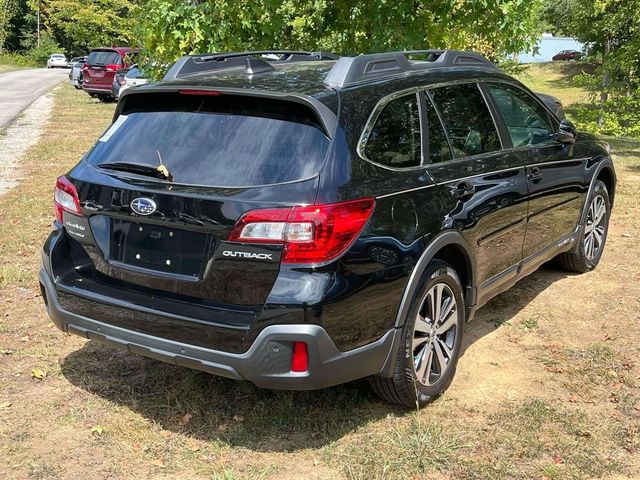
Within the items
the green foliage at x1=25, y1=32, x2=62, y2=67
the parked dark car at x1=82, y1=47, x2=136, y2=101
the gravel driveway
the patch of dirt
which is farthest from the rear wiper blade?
the green foliage at x1=25, y1=32, x2=62, y2=67

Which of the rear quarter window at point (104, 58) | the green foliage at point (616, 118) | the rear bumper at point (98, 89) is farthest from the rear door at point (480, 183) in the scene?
the rear quarter window at point (104, 58)

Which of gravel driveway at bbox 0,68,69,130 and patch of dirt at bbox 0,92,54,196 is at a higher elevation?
patch of dirt at bbox 0,92,54,196

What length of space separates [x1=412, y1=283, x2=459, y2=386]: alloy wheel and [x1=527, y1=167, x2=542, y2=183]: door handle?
3.91ft

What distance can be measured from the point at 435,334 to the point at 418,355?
0.55 feet

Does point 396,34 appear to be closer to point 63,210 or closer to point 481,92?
point 481,92

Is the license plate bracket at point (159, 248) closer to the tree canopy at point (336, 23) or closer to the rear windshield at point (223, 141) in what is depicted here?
the rear windshield at point (223, 141)

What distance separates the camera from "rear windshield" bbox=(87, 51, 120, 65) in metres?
27.0

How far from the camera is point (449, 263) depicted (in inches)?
161

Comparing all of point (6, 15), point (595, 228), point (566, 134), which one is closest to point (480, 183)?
point (566, 134)

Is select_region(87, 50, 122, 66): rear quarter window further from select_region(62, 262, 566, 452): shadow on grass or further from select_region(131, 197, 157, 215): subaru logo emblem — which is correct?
select_region(131, 197, 157, 215): subaru logo emblem

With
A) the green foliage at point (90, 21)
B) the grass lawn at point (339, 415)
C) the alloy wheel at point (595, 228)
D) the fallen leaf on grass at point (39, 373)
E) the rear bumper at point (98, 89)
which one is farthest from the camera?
the green foliage at point (90, 21)

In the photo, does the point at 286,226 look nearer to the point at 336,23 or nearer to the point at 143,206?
the point at 143,206

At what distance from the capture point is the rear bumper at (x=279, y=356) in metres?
3.12

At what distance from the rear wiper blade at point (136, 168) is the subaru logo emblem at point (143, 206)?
0.45 ft
